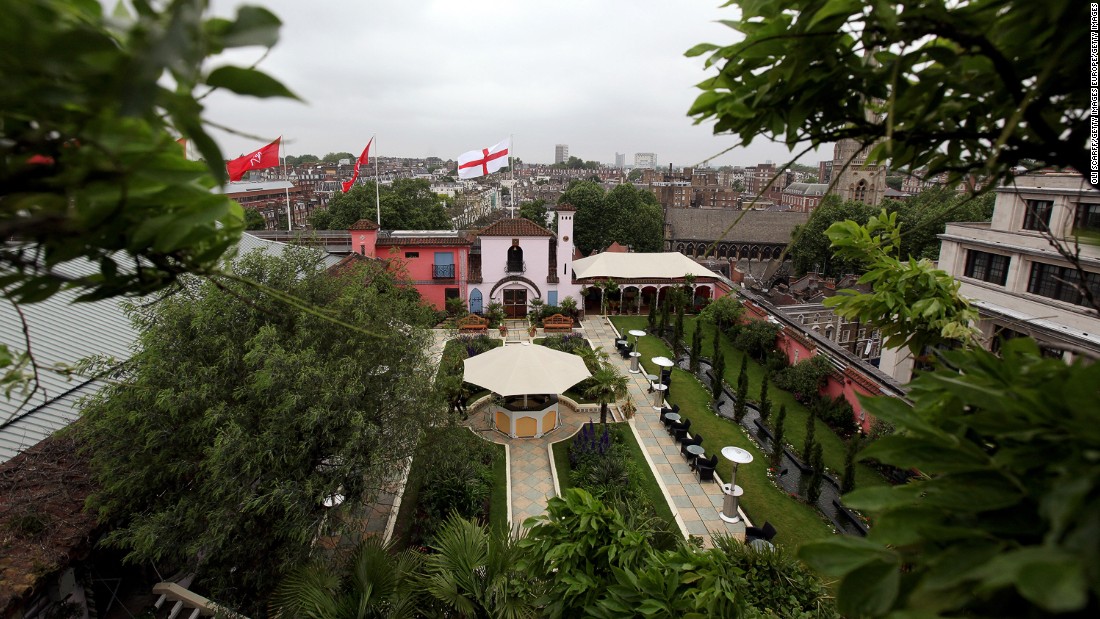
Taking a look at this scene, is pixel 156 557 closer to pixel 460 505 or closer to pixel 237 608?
pixel 237 608

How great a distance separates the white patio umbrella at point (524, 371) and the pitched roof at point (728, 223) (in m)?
41.2

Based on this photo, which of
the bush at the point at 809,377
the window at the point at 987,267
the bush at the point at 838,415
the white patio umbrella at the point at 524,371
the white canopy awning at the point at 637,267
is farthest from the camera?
the white canopy awning at the point at 637,267

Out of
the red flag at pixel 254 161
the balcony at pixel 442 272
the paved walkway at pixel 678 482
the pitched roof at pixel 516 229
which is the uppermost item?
the red flag at pixel 254 161

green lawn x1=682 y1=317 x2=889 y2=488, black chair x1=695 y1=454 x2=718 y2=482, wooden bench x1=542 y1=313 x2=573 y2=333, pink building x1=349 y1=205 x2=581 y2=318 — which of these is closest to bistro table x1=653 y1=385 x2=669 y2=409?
green lawn x1=682 y1=317 x2=889 y2=488

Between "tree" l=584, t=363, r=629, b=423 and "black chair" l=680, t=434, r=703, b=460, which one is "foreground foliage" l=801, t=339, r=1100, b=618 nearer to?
"black chair" l=680, t=434, r=703, b=460

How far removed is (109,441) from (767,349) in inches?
768

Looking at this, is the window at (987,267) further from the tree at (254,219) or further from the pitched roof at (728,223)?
the pitched roof at (728,223)

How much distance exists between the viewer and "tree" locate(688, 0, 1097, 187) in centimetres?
141

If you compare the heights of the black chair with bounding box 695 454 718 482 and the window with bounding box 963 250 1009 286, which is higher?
the window with bounding box 963 250 1009 286

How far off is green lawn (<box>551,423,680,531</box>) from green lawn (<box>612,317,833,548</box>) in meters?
1.73

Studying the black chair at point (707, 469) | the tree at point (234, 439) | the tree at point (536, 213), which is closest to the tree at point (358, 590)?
the tree at point (234, 439)

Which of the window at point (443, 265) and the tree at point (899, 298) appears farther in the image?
the window at point (443, 265)

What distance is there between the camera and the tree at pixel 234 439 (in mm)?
7020

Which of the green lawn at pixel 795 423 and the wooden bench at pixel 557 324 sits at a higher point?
the wooden bench at pixel 557 324
